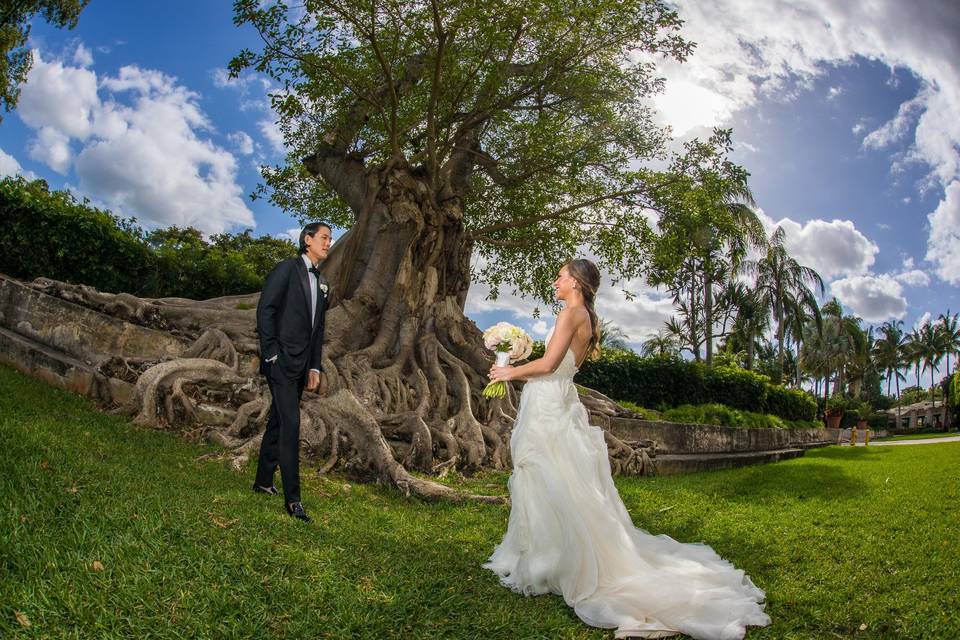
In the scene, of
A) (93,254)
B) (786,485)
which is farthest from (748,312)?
(93,254)

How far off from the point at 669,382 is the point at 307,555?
17313 mm

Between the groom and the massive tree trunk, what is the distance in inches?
74.3

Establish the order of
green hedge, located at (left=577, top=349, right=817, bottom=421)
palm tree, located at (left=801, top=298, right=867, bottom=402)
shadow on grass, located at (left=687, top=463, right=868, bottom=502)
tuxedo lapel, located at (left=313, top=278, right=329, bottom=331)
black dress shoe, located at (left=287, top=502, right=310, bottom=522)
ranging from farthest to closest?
palm tree, located at (left=801, top=298, right=867, bottom=402) → green hedge, located at (left=577, top=349, right=817, bottom=421) → shadow on grass, located at (left=687, top=463, right=868, bottom=502) → tuxedo lapel, located at (left=313, top=278, right=329, bottom=331) → black dress shoe, located at (left=287, top=502, right=310, bottom=522)

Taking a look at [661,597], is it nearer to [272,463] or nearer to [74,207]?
[272,463]

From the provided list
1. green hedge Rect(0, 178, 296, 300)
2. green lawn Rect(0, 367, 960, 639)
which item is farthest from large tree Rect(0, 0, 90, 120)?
green lawn Rect(0, 367, 960, 639)

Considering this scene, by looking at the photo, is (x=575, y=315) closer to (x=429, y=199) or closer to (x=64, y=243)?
(x=429, y=199)

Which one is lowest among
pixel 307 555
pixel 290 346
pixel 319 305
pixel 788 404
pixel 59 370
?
pixel 307 555

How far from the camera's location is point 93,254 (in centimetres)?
1457

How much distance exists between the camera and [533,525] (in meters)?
4.36

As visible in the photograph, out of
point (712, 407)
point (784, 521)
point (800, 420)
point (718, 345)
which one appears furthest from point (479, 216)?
point (718, 345)

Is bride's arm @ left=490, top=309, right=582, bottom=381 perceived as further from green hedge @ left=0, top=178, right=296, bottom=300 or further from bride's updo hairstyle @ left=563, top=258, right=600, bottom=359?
green hedge @ left=0, top=178, right=296, bottom=300

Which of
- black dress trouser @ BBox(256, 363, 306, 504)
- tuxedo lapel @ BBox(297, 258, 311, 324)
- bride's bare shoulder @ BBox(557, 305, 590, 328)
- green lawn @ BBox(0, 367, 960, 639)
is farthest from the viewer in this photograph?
tuxedo lapel @ BBox(297, 258, 311, 324)

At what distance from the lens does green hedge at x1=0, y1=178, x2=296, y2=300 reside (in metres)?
13.7

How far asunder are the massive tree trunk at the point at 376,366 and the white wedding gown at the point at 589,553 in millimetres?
2344
